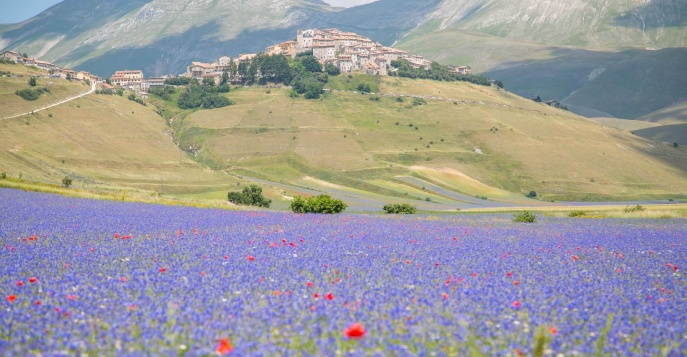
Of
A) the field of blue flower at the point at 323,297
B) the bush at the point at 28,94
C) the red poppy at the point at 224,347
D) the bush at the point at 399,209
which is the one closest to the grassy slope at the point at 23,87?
the bush at the point at 28,94

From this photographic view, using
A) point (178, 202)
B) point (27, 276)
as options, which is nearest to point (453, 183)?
point (178, 202)

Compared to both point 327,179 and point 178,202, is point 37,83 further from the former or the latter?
point 178,202

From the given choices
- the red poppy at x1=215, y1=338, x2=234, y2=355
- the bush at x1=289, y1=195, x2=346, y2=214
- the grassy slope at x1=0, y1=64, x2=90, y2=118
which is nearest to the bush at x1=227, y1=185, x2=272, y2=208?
the bush at x1=289, y1=195, x2=346, y2=214

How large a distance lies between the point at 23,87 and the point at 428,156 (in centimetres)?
9801

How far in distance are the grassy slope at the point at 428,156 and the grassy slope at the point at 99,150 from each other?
13.5m

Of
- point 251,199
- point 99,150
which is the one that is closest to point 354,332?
point 251,199

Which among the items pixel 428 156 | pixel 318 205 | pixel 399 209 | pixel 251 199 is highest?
pixel 428 156

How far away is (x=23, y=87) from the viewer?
17000cm

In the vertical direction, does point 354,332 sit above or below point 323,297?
above

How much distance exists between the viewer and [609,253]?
78.0 feet

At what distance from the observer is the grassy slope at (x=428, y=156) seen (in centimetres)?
15031

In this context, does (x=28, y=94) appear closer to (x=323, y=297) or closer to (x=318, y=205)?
(x=318, y=205)

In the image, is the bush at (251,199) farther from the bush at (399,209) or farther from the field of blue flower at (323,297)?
the field of blue flower at (323,297)

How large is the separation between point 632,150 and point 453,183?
7737 centimetres
